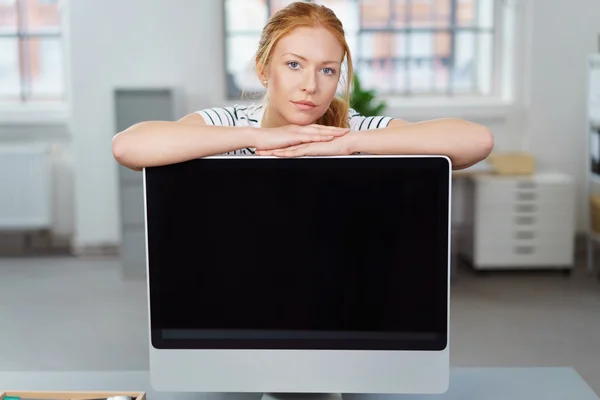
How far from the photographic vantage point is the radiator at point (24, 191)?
6172 millimetres

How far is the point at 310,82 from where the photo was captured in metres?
1.66

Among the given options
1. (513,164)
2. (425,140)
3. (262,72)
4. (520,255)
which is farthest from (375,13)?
(425,140)

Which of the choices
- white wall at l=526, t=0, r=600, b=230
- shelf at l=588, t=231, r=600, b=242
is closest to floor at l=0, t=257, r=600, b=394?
shelf at l=588, t=231, r=600, b=242

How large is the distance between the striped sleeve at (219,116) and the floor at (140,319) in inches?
82.3

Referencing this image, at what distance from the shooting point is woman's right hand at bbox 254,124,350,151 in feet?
5.04

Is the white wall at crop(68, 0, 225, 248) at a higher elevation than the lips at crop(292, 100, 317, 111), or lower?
higher

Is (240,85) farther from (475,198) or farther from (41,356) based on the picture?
(41,356)

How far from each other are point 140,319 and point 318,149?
11.0 feet

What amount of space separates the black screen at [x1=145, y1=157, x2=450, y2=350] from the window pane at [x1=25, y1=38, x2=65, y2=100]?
5.38 metres

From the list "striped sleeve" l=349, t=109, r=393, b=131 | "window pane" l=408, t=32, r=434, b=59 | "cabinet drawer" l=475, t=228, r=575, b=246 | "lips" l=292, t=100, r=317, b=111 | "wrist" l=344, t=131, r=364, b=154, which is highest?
"window pane" l=408, t=32, r=434, b=59

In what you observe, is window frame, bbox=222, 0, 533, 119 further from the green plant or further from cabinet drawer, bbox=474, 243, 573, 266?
cabinet drawer, bbox=474, 243, 573, 266

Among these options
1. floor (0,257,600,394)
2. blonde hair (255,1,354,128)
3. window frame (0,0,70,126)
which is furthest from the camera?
window frame (0,0,70,126)

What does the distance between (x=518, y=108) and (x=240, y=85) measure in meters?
2.10

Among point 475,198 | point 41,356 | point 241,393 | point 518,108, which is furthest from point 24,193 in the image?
point 241,393
